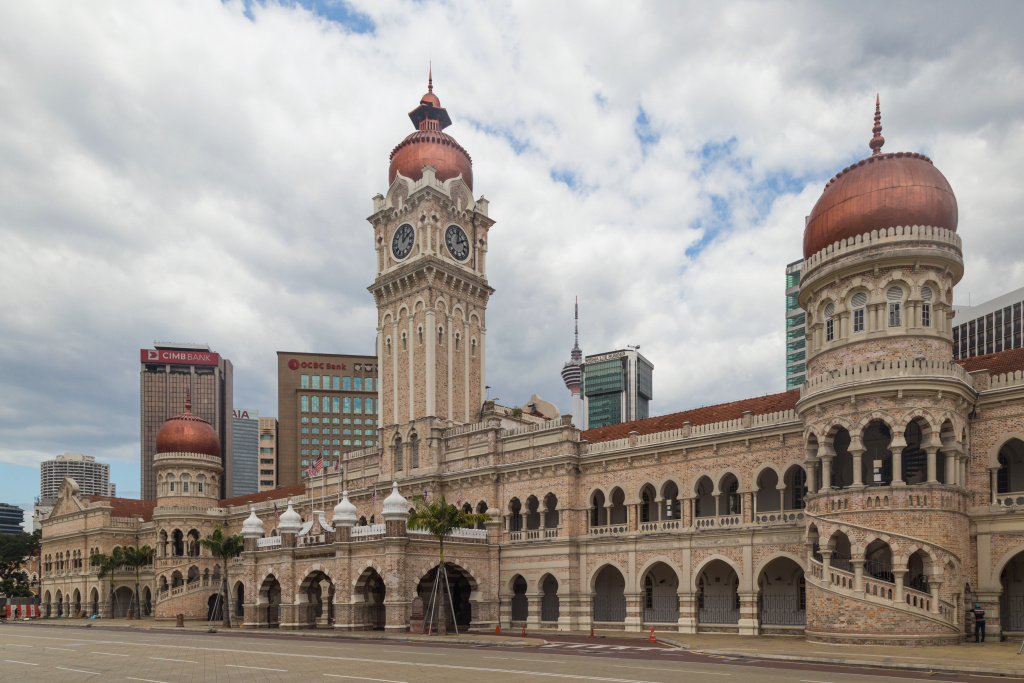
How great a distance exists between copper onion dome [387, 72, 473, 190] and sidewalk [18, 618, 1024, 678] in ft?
106

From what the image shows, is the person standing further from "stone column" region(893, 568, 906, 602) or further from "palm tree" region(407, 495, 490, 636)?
"palm tree" region(407, 495, 490, 636)

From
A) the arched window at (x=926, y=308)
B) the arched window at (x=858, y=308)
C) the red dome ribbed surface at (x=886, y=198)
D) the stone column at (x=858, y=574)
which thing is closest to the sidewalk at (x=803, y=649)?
the stone column at (x=858, y=574)

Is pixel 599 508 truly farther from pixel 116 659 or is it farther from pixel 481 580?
pixel 116 659

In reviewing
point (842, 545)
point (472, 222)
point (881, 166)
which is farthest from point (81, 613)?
point (881, 166)

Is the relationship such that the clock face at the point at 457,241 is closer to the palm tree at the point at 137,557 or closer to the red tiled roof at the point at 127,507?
the palm tree at the point at 137,557

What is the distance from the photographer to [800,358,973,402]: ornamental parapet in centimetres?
3183

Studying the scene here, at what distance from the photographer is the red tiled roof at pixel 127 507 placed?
8288cm

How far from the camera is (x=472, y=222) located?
6028cm

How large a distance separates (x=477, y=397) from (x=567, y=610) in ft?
59.0

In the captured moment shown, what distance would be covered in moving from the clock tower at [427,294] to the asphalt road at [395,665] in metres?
21.5

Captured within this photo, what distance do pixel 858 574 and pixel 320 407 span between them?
127857mm

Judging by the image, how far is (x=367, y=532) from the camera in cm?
4556

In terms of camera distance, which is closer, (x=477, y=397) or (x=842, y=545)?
(x=842, y=545)

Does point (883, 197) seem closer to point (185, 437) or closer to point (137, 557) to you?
point (185, 437)
